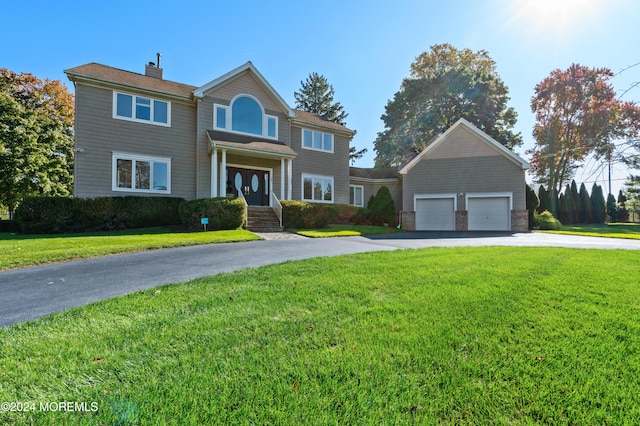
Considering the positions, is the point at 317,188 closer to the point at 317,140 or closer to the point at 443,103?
the point at 317,140

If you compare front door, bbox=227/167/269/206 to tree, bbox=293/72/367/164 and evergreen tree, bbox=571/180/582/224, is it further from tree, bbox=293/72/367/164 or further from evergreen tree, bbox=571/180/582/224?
evergreen tree, bbox=571/180/582/224

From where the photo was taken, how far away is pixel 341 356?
2379 millimetres

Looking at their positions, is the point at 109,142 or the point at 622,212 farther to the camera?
the point at 622,212

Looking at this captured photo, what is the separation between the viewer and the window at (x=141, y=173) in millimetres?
13376

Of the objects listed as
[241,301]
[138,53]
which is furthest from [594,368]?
[138,53]

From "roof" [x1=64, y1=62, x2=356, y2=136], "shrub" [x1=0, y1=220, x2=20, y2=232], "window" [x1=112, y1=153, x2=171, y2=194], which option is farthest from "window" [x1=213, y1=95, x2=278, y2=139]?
"shrub" [x1=0, y1=220, x2=20, y2=232]

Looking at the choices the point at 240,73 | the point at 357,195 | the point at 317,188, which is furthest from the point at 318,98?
the point at 240,73

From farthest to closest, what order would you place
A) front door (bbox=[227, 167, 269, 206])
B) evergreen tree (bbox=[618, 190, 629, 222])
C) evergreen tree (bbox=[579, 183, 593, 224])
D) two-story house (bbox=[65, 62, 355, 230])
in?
evergreen tree (bbox=[618, 190, 629, 222]), evergreen tree (bbox=[579, 183, 593, 224]), front door (bbox=[227, 167, 269, 206]), two-story house (bbox=[65, 62, 355, 230])

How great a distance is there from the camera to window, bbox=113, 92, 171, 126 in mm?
13453

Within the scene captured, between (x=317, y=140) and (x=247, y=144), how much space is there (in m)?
5.44

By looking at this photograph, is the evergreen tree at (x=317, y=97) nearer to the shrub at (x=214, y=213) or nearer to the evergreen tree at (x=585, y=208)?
the evergreen tree at (x=585, y=208)

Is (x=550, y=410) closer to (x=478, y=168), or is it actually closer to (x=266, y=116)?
(x=266, y=116)

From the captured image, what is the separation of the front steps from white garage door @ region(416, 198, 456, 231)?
989 centimetres

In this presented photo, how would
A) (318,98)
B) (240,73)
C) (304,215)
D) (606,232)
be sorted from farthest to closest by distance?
(318,98), (606,232), (240,73), (304,215)
